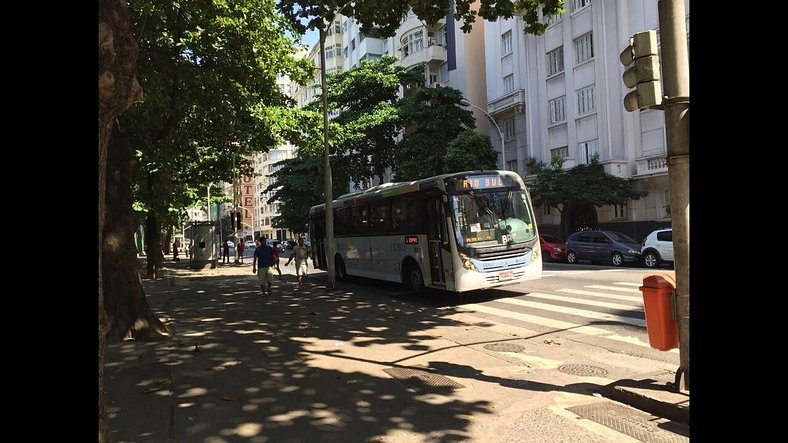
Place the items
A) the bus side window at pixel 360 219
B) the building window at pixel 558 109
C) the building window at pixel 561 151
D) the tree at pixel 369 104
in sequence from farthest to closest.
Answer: the tree at pixel 369 104, the building window at pixel 558 109, the building window at pixel 561 151, the bus side window at pixel 360 219

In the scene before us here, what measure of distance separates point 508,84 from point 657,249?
20.8 meters

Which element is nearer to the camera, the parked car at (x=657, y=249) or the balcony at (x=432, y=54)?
the parked car at (x=657, y=249)

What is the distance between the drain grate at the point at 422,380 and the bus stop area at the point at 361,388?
0.08 feet

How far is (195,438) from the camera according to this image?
4465mm

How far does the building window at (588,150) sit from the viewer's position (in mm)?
29203

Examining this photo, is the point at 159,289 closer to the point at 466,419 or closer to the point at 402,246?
the point at 402,246

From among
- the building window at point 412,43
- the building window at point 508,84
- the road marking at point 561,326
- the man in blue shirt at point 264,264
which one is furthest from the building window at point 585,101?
the road marking at point 561,326

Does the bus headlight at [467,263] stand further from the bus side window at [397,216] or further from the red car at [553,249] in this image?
the red car at [553,249]

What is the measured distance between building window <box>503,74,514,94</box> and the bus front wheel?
26.0 metres

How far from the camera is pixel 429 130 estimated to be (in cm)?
3188

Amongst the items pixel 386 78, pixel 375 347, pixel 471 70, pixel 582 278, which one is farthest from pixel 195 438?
pixel 471 70

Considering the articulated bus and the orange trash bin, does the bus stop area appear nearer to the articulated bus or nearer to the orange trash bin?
the orange trash bin

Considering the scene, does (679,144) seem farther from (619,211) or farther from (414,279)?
(619,211)

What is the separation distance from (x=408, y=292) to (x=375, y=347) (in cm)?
706
